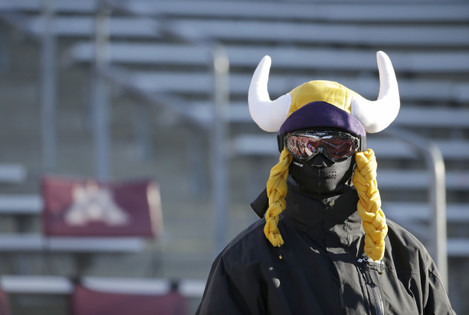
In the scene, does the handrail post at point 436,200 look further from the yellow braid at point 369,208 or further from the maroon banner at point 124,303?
the yellow braid at point 369,208

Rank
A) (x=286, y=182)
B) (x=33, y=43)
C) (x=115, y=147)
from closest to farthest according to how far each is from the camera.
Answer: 1. (x=286, y=182)
2. (x=115, y=147)
3. (x=33, y=43)

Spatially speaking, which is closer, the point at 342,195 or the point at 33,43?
the point at 342,195

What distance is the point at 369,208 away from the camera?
2.03 metres

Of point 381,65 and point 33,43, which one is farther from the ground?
point 33,43

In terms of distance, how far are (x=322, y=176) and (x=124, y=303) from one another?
2.10 metres

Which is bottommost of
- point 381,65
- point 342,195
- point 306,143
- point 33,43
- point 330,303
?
point 330,303

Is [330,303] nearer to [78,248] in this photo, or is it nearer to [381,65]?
[381,65]

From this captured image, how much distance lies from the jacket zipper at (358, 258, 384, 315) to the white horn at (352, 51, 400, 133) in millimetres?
322

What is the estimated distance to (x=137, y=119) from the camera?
652 centimetres

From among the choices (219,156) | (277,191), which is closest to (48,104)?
(219,156)

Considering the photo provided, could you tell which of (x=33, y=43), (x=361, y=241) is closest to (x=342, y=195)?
(x=361, y=241)

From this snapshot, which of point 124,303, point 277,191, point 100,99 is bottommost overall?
point 124,303

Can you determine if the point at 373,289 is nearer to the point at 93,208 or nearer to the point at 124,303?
the point at 124,303

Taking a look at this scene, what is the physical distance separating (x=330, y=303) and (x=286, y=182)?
0.30 m
